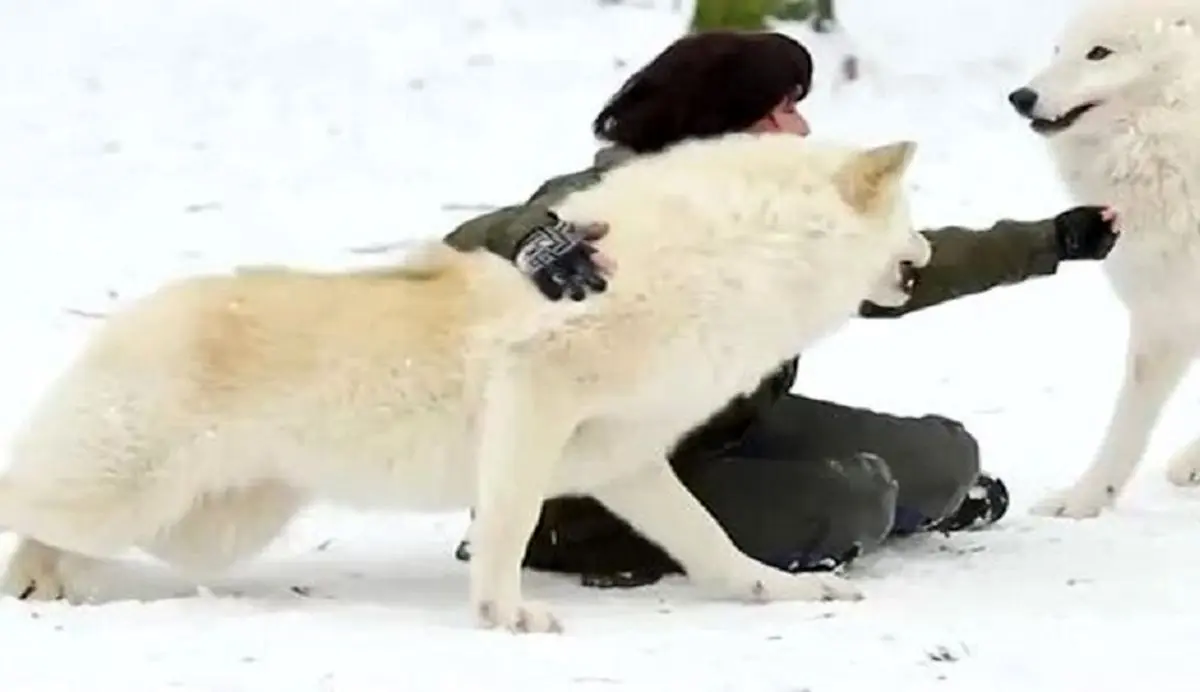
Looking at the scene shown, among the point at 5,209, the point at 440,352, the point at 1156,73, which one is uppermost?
the point at 1156,73

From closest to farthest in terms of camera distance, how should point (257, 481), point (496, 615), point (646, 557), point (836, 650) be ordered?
1. point (836, 650)
2. point (496, 615)
3. point (257, 481)
4. point (646, 557)

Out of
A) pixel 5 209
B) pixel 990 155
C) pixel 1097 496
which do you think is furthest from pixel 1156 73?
pixel 5 209

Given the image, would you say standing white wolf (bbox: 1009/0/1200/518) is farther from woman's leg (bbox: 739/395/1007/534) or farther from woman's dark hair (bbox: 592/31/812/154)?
woman's dark hair (bbox: 592/31/812/154)

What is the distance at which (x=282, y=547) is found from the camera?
5.09 m

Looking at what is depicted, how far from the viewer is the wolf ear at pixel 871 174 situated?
166 inches

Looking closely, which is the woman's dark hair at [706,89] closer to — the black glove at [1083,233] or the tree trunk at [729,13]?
the black glove at [1083,233]

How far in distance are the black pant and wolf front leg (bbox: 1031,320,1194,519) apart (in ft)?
3.09

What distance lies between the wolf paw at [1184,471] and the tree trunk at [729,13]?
5175mm

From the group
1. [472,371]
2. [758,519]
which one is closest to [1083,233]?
[758,519]

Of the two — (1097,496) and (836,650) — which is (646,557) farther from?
(1097,496)

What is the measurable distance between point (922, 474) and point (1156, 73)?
1575mm

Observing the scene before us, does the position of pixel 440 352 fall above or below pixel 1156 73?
below

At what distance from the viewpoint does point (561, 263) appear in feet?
13.0

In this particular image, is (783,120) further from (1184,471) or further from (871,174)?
(1184,471)
